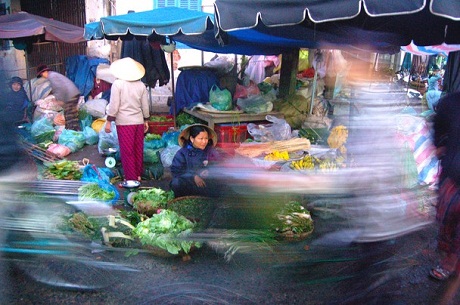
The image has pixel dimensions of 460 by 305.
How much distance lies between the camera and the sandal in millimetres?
3455

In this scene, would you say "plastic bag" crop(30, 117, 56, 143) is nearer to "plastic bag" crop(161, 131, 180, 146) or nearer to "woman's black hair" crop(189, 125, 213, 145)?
"plastic bag" crop(161, 131, 180, 146)

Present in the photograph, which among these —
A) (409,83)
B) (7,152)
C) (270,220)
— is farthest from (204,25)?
(409,83)

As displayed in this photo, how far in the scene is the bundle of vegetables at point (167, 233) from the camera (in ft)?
11.6

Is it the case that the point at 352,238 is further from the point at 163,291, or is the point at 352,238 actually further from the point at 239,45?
the point at 239,45

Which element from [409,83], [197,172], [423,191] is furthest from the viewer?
[409,83]

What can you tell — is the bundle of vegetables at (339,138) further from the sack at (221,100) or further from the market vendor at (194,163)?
the sack at (221,100)

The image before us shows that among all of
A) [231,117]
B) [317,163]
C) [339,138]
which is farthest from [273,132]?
[317,163]

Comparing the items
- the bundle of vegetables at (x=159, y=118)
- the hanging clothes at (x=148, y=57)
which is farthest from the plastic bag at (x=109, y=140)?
the hanging clothes at (x=148, y=57)

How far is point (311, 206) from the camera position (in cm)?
456

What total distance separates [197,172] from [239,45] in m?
3.81

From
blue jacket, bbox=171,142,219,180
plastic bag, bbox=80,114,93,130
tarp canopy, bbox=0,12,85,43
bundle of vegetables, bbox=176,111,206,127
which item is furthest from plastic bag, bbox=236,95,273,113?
tarp canopy, bbox=0,12,85,43

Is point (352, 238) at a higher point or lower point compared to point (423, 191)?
higher

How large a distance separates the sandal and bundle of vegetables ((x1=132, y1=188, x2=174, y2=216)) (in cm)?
282

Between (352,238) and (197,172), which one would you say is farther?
(197,172)
